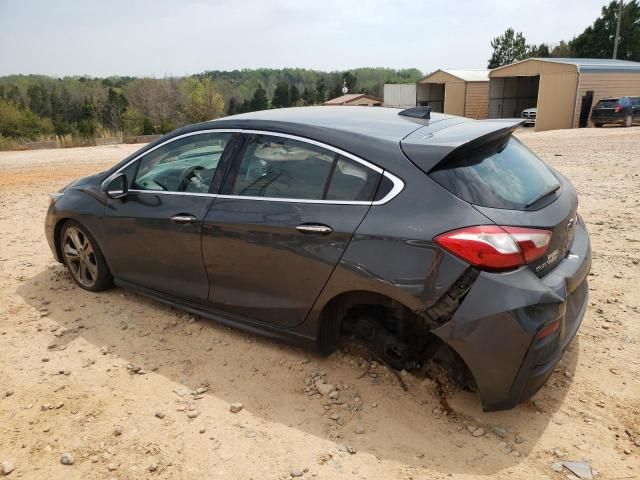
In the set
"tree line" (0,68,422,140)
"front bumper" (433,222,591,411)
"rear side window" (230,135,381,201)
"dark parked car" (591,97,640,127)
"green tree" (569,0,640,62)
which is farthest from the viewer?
"tree line" (0,68,422,140)

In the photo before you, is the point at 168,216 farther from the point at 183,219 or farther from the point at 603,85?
the point at 603,85

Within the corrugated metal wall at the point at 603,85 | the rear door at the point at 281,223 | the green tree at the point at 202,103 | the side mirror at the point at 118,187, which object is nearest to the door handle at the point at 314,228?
the rear door at the point at 281,223

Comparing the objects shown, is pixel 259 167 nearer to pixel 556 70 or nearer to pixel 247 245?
pixel 247 245

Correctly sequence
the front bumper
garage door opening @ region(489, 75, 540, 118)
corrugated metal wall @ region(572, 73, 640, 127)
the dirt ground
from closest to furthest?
the front bumper, the dirt ground, corrugated metal wall @ region(572, 73, 640, 127), garage door opening @ region(489, 75, 540, 118)

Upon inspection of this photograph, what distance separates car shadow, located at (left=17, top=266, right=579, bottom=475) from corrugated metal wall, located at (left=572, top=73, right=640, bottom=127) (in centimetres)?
2887

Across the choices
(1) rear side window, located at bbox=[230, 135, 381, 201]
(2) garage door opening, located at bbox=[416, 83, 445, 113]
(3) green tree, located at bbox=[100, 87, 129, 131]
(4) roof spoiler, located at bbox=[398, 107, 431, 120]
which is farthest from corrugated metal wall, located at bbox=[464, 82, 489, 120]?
(3) green tree, located at bbox=[100, 87, 129, 131]

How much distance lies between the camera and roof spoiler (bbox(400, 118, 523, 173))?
264 centimetres

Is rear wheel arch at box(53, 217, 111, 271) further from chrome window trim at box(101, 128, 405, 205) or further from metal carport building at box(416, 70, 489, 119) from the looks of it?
metal carport building at box(416, 70, 489, 119)

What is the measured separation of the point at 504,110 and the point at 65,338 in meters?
38.8

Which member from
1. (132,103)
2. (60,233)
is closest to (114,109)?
(132,103)

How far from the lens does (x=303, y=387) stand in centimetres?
311

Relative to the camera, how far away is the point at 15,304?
4.35 meters

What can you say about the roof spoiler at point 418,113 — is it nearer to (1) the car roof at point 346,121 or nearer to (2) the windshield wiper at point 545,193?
(1) the car roof at point 346,121

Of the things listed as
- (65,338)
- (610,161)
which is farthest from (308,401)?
(610,161)
